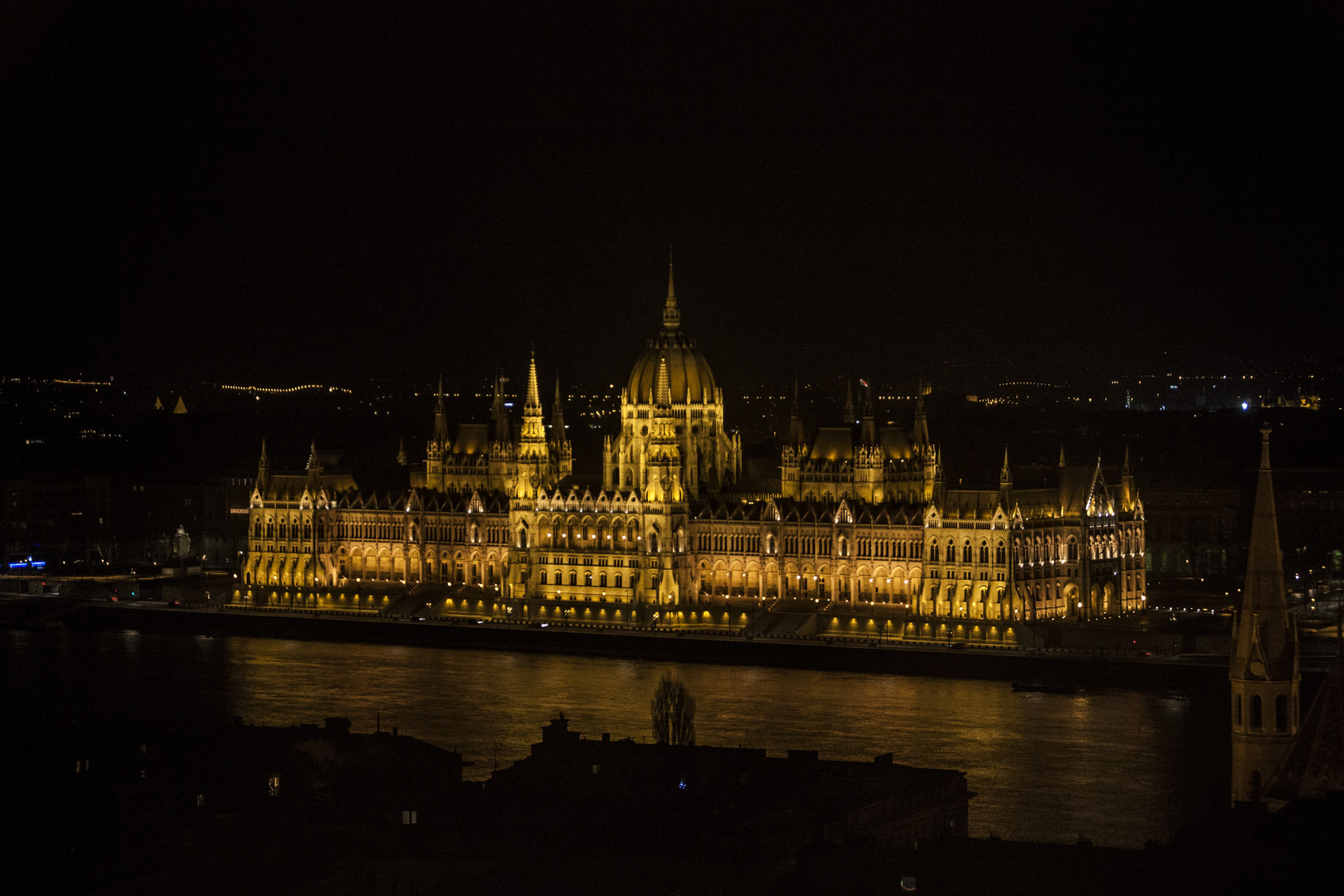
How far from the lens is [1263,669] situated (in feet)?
106

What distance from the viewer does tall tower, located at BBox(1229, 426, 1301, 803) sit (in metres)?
32.1

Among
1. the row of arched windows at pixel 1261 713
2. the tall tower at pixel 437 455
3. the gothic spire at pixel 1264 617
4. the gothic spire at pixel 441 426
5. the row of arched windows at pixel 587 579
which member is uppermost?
the gothic spire at pixel 441 426

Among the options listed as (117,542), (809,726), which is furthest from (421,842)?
(117,542)

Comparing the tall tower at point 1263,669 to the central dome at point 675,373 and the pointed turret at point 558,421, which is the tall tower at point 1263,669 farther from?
the pointed turret at point 558,421

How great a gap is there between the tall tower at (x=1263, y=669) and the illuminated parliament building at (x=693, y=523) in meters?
58.7

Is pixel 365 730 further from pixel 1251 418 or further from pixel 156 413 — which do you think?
pixel 156 413

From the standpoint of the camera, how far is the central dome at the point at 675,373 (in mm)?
105375

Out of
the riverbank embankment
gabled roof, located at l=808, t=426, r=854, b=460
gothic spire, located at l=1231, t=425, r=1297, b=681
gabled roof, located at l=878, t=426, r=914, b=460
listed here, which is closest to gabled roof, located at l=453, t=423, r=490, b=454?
the riverbank embankment

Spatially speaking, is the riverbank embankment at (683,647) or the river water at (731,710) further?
the riverbank embankment at (683,647)

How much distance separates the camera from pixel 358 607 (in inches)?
4161

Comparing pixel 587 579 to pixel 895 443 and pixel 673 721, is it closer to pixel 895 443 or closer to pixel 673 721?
pixel 895 443

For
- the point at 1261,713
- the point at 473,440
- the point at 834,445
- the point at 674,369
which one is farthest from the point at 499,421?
the point at 1261,713

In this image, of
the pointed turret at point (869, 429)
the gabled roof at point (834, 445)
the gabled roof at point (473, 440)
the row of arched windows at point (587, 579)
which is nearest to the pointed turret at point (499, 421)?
the gabled roof at point (473, 440)

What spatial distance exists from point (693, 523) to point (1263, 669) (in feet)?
226
